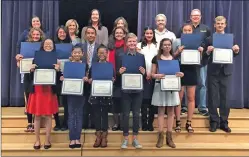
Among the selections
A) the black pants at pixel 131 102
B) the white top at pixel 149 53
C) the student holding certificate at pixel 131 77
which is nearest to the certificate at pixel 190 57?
the white top at pixel 149 53

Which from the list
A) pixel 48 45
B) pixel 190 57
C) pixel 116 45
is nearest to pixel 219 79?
pixel 190 57

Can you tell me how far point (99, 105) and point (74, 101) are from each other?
0.93ft

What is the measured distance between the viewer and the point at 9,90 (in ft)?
16.2

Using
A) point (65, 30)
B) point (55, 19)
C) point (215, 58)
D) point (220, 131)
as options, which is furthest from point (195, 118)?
point (55, 19)

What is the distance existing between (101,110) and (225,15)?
9.67ft

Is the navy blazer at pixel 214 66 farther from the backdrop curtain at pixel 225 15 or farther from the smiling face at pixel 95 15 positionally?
the smiling face at pixel 95 15

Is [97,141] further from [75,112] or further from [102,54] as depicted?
[102,54]

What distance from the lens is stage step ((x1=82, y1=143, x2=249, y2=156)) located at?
3.47 m

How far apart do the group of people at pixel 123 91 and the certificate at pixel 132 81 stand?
0.07 meters

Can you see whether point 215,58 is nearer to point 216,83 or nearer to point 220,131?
point 216,83

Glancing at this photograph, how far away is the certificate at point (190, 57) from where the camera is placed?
345cm

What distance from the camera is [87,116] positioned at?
12.3 feet

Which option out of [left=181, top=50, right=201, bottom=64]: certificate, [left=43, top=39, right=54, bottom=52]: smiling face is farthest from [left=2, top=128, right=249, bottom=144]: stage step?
[left=43, top=39, right=54, bottom=52]: smiling face

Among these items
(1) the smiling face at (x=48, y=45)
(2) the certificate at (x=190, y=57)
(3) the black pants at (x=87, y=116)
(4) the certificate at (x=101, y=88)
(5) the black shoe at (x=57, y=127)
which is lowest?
(5) the black shoe at (x=57, y=127)
